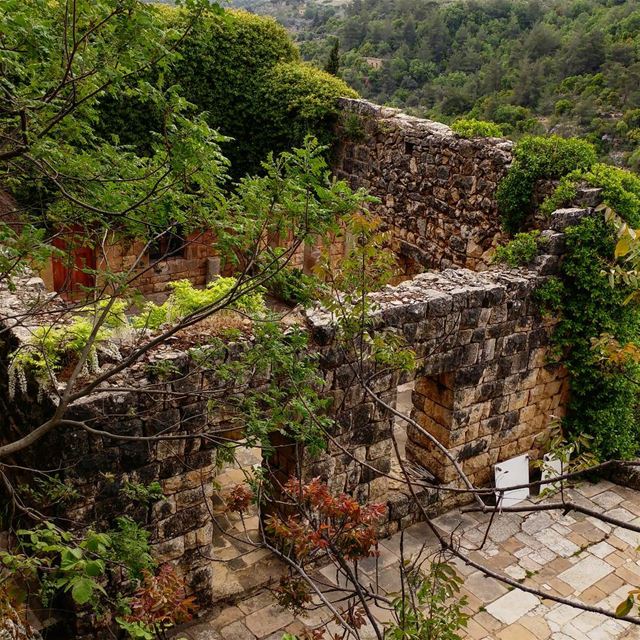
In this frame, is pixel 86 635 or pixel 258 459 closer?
pixel 86 635

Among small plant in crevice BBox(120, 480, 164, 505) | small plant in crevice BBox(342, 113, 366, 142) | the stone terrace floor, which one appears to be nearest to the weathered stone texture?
the stone terrace floor

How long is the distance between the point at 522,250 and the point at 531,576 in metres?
3.81

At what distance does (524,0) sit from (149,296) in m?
36.4

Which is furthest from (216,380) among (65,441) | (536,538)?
(536,538)

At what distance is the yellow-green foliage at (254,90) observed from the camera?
531 inches

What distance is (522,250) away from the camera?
29.0 ft

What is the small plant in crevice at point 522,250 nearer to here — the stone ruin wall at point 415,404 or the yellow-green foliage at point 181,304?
the stone ruin wall at point 415,404

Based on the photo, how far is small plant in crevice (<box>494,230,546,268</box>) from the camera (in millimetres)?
8812

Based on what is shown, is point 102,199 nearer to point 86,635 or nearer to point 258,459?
point 86,635

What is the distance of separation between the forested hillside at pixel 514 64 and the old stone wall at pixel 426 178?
9.67 metres

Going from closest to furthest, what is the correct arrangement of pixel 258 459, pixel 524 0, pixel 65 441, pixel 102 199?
pixel 102 199 → pixel 65 441 → pixel 258 459 → pixel 524 0

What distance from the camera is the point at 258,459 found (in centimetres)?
910

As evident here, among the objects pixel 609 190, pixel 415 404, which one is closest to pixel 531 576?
pixel 415 404

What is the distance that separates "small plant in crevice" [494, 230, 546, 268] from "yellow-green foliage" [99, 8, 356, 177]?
593cm
